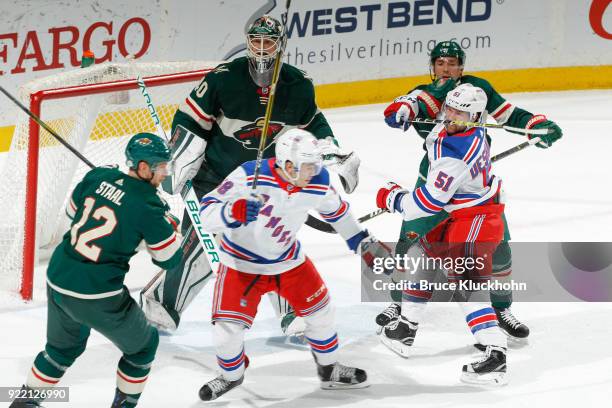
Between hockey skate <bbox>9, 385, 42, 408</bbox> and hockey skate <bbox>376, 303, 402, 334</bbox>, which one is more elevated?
hockey skate <bbox>376, 303, 402, 334</bbox>

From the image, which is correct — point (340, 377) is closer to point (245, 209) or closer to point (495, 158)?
point (245, 209)

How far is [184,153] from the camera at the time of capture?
461cm

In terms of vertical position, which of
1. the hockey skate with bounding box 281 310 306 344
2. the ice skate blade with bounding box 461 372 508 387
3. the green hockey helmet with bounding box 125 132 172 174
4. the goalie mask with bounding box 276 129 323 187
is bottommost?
the ice skate blade with bounding box 461 372 508 387

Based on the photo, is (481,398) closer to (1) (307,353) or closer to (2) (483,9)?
(1) (307,353)

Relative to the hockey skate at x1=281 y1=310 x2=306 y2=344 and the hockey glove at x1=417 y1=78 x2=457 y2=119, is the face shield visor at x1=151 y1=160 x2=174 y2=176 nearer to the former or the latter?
the hockey skate at x1=281 y1=310 x2=306 y2=344

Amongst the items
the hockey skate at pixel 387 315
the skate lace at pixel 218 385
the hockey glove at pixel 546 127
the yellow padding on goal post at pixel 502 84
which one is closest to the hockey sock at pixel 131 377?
the skate lace at pixel 218 385

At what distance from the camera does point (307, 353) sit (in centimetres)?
472

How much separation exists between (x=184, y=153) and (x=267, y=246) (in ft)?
2.55

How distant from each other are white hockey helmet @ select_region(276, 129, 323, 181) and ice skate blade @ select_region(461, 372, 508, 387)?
3.55 feet

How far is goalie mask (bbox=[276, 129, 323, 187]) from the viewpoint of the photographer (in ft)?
12.7

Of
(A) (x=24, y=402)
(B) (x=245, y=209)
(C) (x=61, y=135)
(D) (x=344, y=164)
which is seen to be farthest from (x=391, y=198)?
(C) (x=61, y=135)

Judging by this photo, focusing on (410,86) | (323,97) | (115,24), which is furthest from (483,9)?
(115,24)

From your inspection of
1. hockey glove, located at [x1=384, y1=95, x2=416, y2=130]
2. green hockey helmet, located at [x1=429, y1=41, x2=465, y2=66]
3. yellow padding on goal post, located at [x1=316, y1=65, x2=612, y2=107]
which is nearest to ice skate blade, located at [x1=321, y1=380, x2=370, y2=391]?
hockey glove, located at [x1=384, y1=95, x2=416, y2=130]

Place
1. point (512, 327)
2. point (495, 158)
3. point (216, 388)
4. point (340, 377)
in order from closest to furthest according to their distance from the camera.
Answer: point (216, 388) < point (340, 377) < point (512, 327) < point (495, 158)
